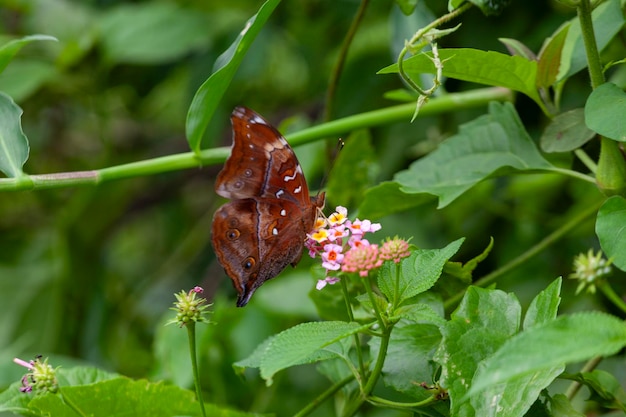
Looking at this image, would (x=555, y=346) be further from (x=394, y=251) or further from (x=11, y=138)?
(x=11, y=138)

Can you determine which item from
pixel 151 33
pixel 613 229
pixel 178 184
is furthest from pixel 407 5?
pixel 178 184

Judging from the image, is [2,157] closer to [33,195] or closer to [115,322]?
[115,322]

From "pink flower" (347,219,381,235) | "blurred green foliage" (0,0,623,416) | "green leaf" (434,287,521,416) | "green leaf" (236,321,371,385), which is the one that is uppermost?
"pink flower" (347,219,381,235)

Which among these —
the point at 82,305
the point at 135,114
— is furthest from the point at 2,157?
the point at 135,114

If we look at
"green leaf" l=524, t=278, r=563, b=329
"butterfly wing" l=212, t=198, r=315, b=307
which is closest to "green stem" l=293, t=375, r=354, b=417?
"butterfly wing" l=212, t=198, r=315, b=307

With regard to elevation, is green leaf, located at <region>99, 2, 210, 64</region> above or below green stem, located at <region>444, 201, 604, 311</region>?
below

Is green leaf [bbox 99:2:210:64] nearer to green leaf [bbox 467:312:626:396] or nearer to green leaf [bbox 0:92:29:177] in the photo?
green leaf [bbox 0:92:29:177]

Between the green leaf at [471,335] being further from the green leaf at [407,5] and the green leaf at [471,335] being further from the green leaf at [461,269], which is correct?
the green leaf at [407,5]
